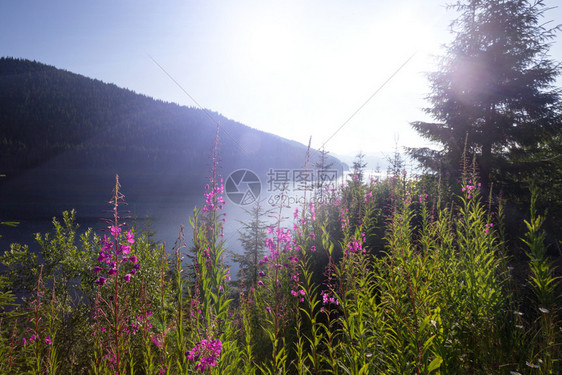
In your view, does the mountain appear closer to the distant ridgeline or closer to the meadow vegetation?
the distant ridgeline

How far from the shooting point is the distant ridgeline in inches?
4055

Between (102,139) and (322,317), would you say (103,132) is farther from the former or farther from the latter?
(322,317)

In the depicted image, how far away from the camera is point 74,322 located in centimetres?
456

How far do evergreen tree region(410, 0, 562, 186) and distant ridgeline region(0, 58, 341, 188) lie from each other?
83.5 meters

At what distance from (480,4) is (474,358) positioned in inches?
602

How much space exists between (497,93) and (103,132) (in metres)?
142

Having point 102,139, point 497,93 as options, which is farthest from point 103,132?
point 497,93

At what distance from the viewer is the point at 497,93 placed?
431 inches

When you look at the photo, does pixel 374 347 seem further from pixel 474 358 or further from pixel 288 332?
pixel 288 332

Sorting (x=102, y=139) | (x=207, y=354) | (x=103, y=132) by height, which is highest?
(x=103, y=132)

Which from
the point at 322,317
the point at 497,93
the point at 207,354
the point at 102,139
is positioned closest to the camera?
the point at 207,354

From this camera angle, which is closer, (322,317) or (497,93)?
(322,317)

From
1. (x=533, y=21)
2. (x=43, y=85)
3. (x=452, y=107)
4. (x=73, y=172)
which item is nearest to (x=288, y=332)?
(x=452, y=107)

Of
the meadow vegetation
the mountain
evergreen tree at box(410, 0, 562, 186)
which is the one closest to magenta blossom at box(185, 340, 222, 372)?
the meadow vegetation
